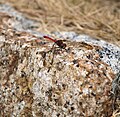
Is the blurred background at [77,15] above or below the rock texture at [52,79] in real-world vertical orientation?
above

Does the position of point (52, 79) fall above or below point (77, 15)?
below

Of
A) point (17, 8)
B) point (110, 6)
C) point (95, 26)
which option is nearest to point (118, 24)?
point (95, 26)

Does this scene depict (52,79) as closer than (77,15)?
Yes

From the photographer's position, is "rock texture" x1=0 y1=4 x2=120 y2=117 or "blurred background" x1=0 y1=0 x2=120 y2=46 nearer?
"rock texture" x1=0 y1=4 x2=120 y2=117

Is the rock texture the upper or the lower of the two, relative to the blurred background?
lower

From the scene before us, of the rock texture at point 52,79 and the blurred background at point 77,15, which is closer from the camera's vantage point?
the rock texture at point 52,79
